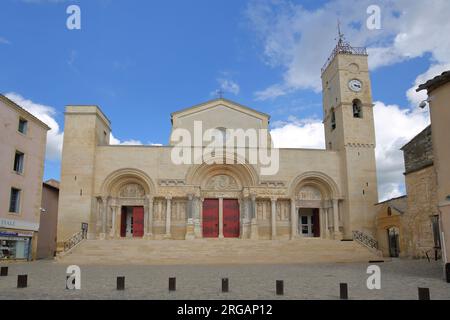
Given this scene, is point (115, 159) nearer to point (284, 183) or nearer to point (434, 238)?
point (284, 183)

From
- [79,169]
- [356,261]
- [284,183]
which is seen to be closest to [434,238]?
[356,261]

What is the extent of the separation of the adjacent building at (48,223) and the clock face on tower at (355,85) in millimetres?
23749

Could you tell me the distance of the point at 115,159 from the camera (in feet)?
90.1

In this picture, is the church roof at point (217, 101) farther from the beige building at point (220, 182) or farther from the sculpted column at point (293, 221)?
the sculpted column at point (293, 221)

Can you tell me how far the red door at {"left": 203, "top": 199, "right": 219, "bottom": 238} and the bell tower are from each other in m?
8.78

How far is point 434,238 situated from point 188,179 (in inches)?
597

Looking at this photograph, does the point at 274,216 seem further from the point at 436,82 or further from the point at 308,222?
the point at 436,82

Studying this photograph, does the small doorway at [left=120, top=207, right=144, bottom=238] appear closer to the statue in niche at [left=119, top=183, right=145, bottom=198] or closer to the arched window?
the statue in niche at [left=119, top=183, right=145, bottom=198]

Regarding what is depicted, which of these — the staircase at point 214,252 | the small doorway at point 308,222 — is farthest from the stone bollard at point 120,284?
the small doorway at point 308,222

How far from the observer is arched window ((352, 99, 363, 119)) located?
Result: 1167 inches

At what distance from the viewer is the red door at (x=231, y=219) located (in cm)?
2789
